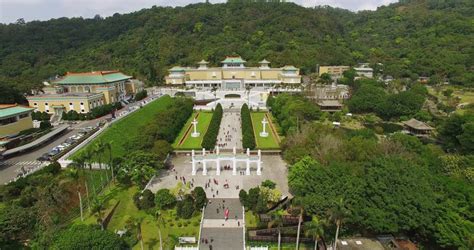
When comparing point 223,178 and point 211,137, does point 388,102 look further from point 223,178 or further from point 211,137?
point 223,178

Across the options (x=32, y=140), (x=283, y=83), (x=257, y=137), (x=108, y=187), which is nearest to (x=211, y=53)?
(x=283, y=83)

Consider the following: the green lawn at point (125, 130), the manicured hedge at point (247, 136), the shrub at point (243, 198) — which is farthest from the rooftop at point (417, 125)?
the green lawn at point (125, 130)

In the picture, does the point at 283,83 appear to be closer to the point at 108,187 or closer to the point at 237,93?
the point at 237,93

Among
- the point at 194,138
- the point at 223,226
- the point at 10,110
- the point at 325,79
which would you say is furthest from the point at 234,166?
the point at 325,79

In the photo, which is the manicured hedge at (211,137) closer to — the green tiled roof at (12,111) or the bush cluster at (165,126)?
the bush cluster at (165,126)

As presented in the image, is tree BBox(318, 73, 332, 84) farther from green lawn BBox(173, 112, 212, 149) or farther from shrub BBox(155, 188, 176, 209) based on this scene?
shrub BBox(155, 188, 176, 209)

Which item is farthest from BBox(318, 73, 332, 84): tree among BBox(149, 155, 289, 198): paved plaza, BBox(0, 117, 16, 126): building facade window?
BBox(0, 117, 16, 126): building facade window
